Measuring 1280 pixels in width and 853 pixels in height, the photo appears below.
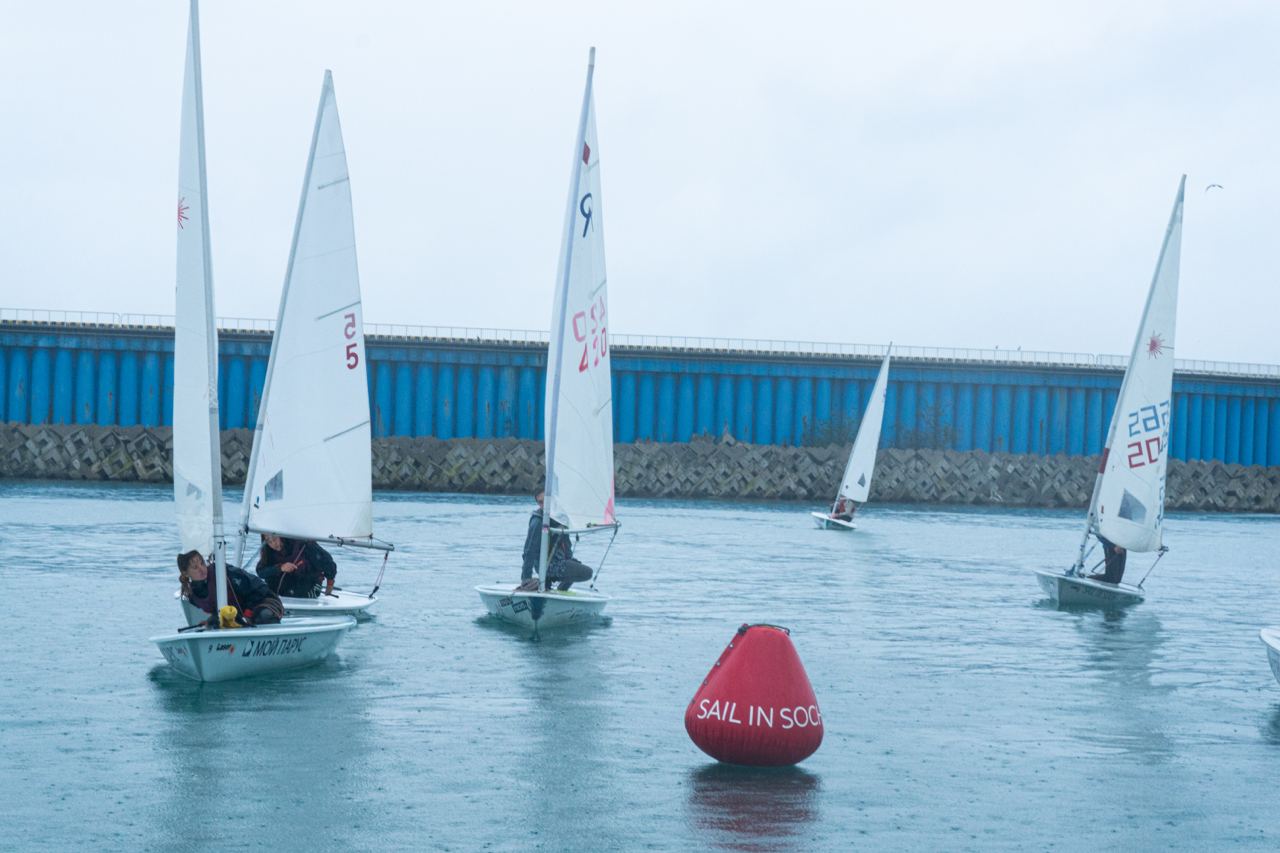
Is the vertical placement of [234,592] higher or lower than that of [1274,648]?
higher

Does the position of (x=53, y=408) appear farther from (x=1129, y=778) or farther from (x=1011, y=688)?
(x=1129, y=778)

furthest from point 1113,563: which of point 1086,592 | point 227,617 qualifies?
point 227,617

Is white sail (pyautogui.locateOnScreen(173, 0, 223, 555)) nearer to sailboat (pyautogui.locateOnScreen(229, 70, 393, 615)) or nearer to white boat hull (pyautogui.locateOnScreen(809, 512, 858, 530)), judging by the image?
sailboat (pyautogui.locateOnScreen(229, 70, 393, 615))

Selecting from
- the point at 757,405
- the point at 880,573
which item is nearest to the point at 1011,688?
the point at 880,573

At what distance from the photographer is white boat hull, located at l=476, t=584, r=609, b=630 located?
2050 cm

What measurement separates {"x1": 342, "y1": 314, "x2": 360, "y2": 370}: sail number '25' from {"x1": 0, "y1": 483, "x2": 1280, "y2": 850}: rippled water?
356cm

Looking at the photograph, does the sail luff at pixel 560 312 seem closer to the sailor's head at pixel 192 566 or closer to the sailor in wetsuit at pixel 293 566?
the sailor in wetsuit at pixel 293 566

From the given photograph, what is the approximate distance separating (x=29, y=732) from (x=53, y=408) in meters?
51.9

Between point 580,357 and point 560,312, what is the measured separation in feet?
2.27

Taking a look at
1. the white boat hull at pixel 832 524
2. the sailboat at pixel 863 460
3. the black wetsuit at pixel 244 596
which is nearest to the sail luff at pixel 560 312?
the black wetsuit at pixel 244 596

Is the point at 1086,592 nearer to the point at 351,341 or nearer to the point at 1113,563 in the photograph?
the point at 1113,563

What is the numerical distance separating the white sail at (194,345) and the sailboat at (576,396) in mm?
5379

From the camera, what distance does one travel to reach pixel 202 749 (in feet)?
42.4

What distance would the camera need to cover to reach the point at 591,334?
21.2 m
